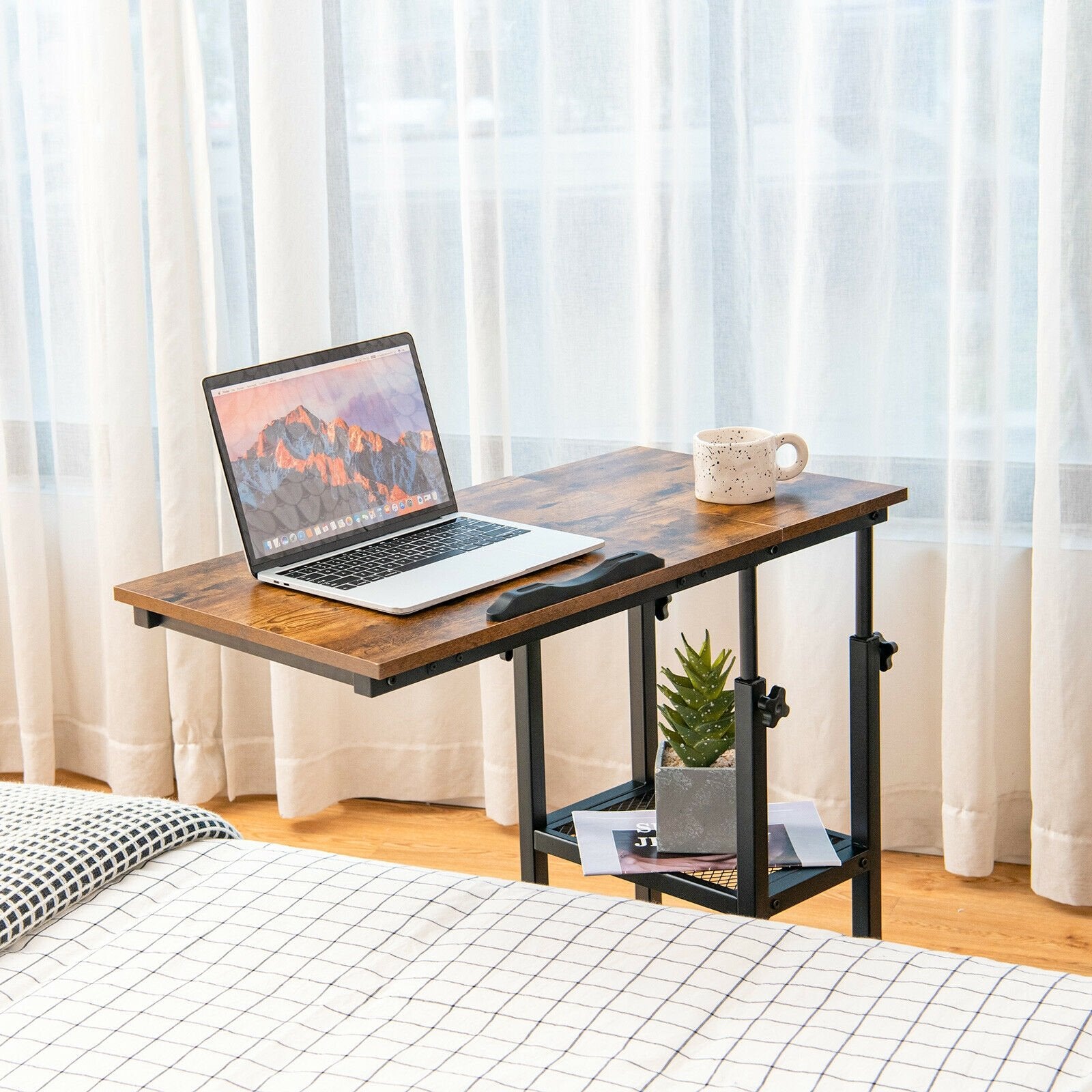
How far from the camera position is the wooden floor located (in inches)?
88.7

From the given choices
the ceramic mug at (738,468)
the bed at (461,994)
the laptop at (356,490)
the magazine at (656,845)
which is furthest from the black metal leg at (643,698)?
the bed at (461,994)

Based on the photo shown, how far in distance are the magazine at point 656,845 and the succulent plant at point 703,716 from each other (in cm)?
11

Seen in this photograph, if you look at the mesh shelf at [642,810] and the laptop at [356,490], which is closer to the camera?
the laptop at [356,490]

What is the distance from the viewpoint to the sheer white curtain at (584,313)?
2.28 metres

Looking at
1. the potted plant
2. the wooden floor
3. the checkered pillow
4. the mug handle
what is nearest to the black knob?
the potted plant

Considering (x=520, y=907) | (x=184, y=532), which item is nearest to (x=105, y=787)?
(x=184, y=532)

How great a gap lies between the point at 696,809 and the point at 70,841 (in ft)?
2.33

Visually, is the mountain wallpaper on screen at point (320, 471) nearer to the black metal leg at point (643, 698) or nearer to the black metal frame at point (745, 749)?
the black metal frame at point (745, 749)

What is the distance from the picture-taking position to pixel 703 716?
1.80m

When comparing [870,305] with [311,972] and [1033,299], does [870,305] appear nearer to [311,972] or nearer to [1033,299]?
[1033,299]

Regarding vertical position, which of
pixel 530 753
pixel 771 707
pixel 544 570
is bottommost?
pixel 530 753

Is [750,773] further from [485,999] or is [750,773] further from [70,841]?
[70,841]

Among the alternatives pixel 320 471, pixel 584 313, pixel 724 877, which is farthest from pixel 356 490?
pixel 584 313

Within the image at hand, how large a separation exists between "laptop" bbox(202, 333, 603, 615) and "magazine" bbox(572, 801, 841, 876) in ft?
1.48
